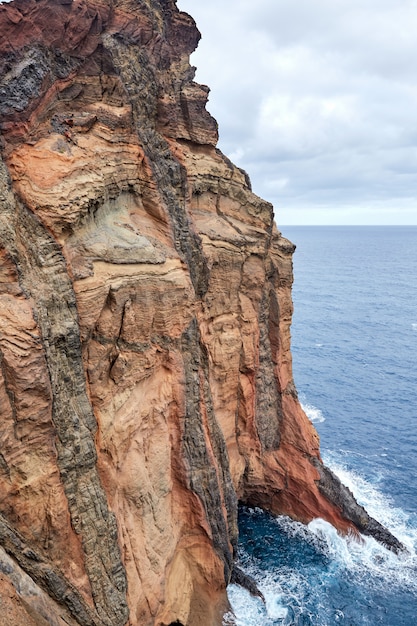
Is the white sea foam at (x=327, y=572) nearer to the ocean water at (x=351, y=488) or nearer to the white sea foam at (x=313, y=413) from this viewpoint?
the ocean water at (x=351, y=488)

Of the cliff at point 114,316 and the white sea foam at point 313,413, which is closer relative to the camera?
the cliff at point 114,316

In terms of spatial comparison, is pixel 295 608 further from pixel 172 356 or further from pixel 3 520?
pixel 3 520

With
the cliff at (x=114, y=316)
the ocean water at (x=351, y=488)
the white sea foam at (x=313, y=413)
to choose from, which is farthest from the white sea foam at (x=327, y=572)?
the white sea foam at (x=313, y=413)

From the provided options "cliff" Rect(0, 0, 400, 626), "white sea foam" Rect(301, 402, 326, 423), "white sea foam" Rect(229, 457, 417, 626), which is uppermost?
"cliff" Rect(0, 0, 400, 626)

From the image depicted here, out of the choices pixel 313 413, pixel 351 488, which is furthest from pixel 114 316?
pixel 313 413

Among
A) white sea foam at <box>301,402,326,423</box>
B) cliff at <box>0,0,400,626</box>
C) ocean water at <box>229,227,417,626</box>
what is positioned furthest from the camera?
white sea foam at <box>301,402,326,423</box>

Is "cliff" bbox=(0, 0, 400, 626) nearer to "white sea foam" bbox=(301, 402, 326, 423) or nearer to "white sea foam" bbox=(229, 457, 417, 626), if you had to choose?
"white sea foam" bbox=(229, 457, 417, 626)

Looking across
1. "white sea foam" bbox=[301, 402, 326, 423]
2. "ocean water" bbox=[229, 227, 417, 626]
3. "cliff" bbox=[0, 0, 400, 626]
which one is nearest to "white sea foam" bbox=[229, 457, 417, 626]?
"ocean water" bbox=[229, 227, 417, 626]
